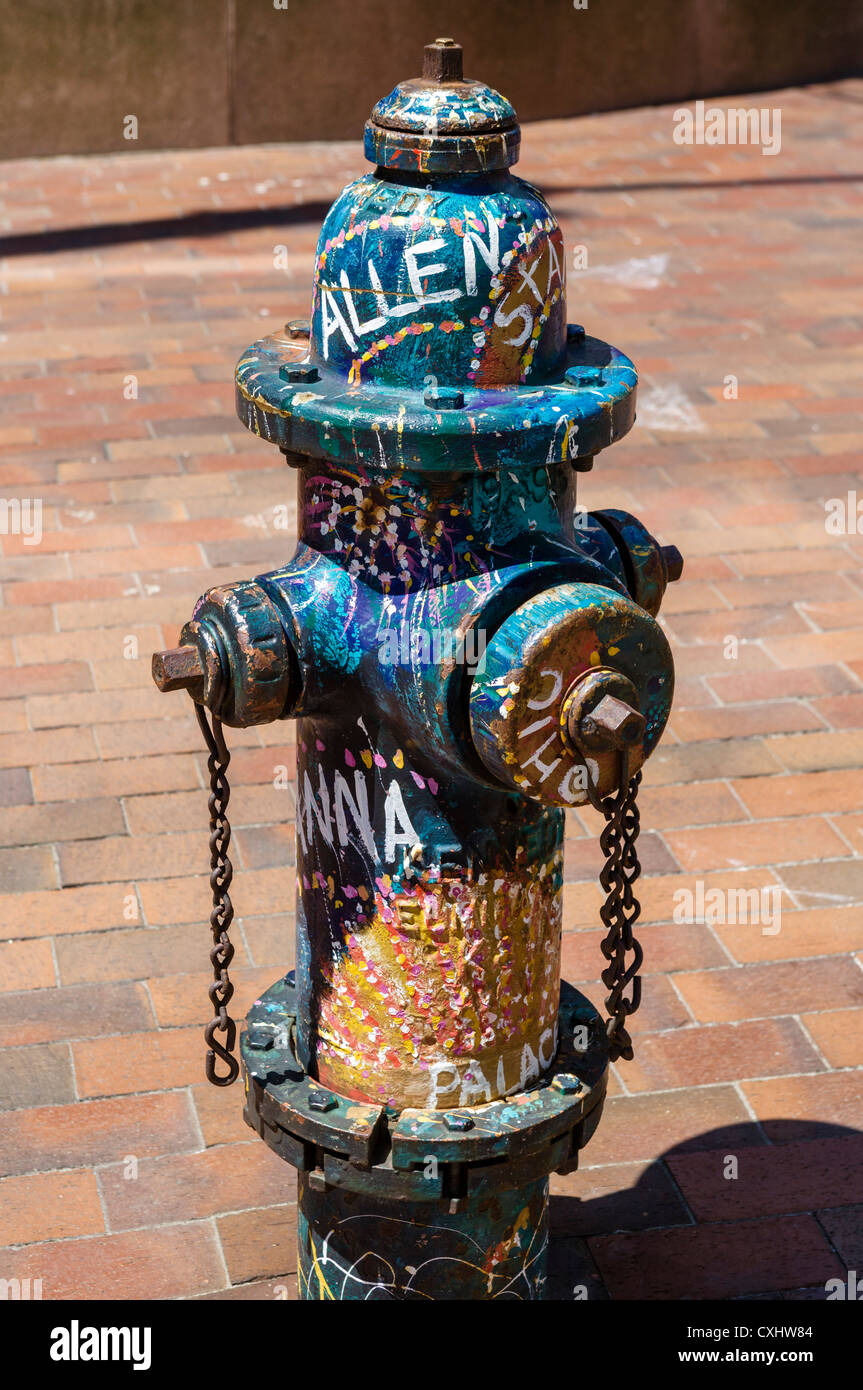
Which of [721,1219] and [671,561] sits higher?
[671,561]

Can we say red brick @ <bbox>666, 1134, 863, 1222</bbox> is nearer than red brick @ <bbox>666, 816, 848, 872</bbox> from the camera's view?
Yes

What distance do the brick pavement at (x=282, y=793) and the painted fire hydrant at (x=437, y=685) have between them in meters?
0.81

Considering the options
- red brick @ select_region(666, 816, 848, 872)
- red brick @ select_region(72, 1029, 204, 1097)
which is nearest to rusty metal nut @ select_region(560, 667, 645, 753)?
red brick @ select_region(72, 1029, 204, 1097)

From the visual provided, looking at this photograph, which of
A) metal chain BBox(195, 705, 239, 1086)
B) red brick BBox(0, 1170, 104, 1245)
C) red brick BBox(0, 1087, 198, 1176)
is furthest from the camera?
red brick BBox(0, 1087, 198, 1176)

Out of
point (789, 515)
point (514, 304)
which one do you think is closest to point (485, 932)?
point (514, 304)

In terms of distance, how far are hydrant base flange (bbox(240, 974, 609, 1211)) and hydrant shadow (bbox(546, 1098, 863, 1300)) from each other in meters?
0.69

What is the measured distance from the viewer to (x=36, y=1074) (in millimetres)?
3641

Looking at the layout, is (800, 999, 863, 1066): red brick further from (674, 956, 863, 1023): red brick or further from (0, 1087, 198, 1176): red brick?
(0, 1087, 198, 1176): red brick

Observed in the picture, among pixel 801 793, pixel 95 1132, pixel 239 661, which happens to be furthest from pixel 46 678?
pixel 239 661

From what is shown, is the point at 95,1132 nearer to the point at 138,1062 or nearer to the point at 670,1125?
the point at 138,1062

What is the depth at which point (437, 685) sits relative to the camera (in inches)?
86.6

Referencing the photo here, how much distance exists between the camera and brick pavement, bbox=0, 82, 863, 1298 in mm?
3330

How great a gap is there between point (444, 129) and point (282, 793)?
2697 mm

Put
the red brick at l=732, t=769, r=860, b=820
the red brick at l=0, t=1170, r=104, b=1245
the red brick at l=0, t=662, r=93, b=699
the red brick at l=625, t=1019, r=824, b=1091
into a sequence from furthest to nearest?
the red brick at l=0, t=662, r=93, b=699 < the red brick at l=732, t=769, r=860, b=820 < the red brick at l=625, t=1019, r=824, b=1091 < the red brick at l=0, t=1170, r=104, b=1245
